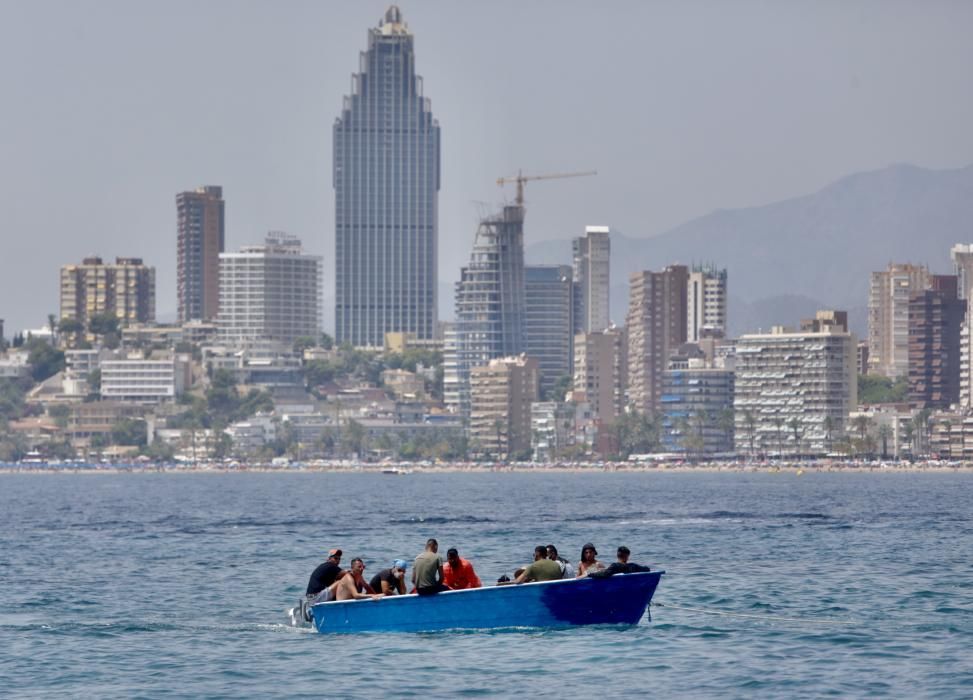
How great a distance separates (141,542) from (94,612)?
40387mm

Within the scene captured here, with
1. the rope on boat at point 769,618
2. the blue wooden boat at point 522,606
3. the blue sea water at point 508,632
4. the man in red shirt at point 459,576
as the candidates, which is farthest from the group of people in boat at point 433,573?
the rope on boat at point 769,618

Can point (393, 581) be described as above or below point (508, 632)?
above

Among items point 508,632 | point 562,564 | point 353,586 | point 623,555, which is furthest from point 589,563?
point 353,586

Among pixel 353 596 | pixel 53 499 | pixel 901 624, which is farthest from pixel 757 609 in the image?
pixel 53 499

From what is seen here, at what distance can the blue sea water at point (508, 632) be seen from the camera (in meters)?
48.3

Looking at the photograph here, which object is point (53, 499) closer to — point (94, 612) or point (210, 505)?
point (210, 505)

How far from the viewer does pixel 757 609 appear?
203ft

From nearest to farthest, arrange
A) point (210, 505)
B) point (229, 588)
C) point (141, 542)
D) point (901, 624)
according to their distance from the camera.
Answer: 1. point (901, 624)
2. point (229, 588)
3. point (141, 542)
4. point (210, 505)

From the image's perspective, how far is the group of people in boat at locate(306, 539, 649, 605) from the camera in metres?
52.9

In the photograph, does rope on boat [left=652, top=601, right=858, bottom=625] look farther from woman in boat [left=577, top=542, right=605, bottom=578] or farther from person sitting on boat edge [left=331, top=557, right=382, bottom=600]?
person sitting on boat edge [left=331, top=557, right=382, bottom=600]

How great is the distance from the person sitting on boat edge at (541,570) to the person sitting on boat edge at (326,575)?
15.6 feet

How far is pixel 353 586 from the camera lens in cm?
5444

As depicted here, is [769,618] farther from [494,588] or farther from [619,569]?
[494,588]

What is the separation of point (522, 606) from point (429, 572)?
2406 millimetres
